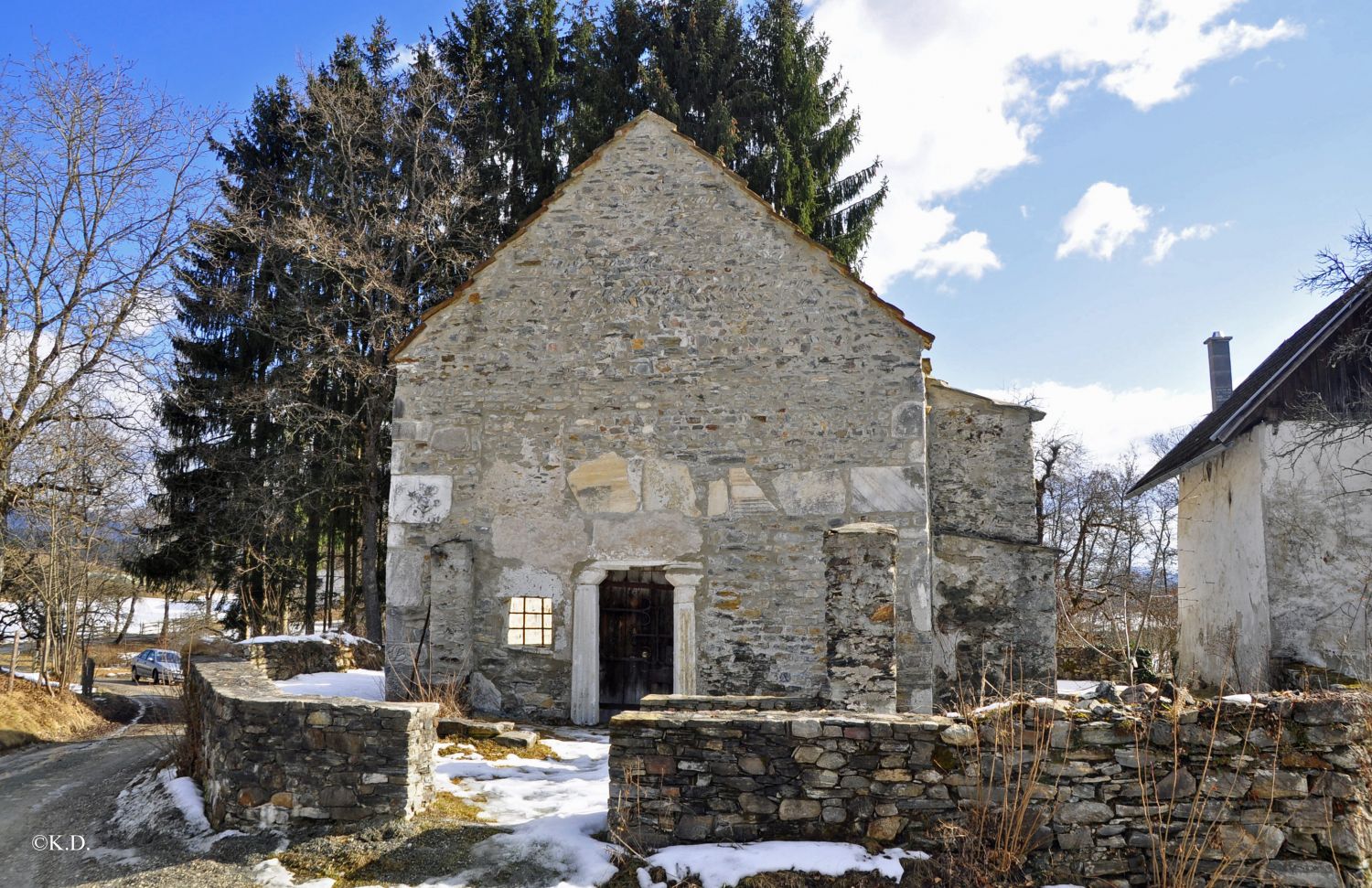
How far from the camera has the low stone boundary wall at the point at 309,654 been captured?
41.7ft

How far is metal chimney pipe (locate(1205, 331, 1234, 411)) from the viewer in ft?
64.8

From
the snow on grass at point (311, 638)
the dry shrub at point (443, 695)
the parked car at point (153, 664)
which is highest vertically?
the snow on grass at point (311, 638)

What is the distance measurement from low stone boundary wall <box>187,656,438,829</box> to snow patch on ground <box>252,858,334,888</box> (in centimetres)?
50

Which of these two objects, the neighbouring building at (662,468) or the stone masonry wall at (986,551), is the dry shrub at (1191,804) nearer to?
the neighbouring building at (662,468)

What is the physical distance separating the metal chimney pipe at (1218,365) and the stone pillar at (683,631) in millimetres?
14928

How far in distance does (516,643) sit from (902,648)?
4700mm

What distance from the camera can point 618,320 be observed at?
11.4m

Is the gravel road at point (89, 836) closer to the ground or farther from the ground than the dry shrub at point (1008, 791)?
closer to the ground

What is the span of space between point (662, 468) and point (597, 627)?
214cm

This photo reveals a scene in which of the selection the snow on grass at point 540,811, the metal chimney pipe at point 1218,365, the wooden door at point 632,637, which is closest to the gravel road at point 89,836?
the snow on grass at point 540,811

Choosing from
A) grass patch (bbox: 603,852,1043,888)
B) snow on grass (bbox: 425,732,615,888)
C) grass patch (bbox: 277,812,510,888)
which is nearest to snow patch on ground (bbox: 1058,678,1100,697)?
snow on grass (bbox: 425,732,615,888)

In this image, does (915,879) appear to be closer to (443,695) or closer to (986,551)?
(443,695)

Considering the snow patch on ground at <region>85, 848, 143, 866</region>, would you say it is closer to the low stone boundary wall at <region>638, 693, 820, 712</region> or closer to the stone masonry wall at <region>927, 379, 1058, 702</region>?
the low stone boundary wall at <region>638, 693, 820, 712</region>

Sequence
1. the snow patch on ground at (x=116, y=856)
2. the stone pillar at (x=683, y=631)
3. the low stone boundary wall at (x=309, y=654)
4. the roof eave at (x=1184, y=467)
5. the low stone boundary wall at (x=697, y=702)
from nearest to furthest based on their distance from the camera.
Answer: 1. the snow patch on ground at (x=116, y=856)
2. the low stone boundary wall at (x=697, y=702)
3. the stone pillar at (x=683, y=631)
4. the roof eave at (x=1184, y=467)
5. the low stone boundary wall at (x=309, y=654)
